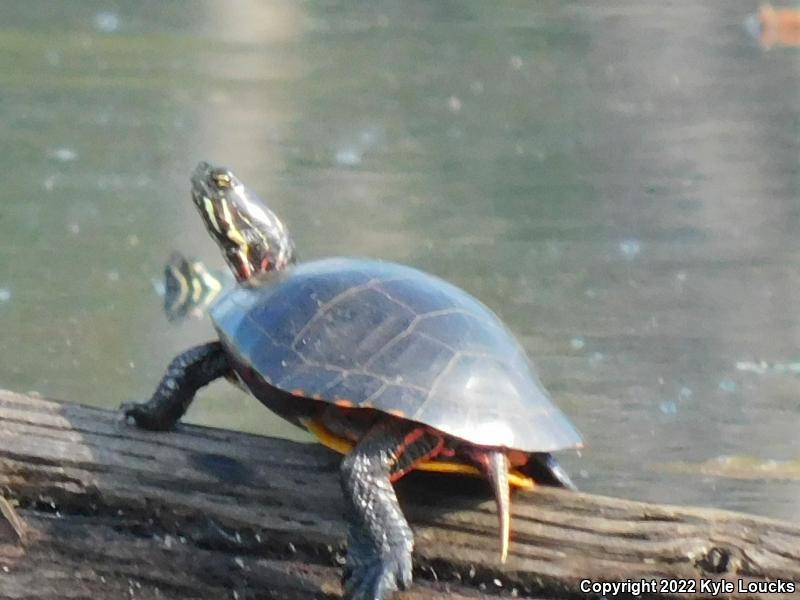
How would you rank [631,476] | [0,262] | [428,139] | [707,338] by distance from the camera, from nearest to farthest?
[631,476] → [707,338] → [0,262] → [428,139]

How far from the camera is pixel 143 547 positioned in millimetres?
1983

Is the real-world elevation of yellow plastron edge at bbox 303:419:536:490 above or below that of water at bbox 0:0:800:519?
above

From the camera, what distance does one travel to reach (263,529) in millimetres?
1967

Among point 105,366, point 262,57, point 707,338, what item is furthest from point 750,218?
point 262,57

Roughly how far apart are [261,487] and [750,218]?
3485mm

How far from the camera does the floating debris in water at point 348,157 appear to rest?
580 centimetres

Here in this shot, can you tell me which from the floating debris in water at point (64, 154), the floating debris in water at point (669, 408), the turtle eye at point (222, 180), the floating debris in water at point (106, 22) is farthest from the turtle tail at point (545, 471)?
the floating debris in water at point (106, 22)

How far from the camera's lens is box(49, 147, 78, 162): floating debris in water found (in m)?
5.63

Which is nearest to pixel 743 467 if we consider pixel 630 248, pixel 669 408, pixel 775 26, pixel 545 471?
pixel 669 408

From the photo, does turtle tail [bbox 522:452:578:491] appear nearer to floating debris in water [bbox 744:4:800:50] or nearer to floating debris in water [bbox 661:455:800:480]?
floating debris in water [bbox 661:455:800:480]

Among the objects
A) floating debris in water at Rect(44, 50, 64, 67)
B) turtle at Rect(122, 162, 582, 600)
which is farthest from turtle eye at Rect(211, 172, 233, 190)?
floating debris in water at Rect(44, 50, 64, 67)

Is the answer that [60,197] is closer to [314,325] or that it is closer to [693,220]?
[693,220]

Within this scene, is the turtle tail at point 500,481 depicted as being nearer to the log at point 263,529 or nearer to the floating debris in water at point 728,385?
the log at point 263,529

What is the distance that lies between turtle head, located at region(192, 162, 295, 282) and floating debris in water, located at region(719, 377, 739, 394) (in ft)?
4.66
